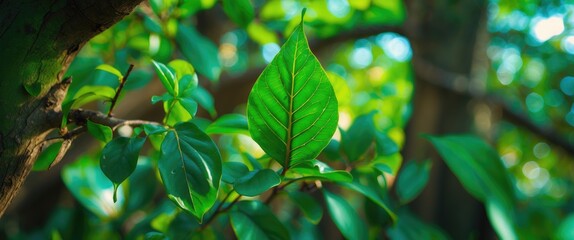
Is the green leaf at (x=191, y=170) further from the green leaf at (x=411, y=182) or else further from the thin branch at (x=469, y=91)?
the thin branch at (x=469, y=91)

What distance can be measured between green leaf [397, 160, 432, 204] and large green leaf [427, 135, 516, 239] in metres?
0.04

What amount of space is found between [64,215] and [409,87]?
3.46 feet

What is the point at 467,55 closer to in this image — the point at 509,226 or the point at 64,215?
the point at 509,226

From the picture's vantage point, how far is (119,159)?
0.38 m

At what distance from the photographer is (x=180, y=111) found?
45 cm

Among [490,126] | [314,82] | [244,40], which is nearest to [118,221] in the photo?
[314,82]

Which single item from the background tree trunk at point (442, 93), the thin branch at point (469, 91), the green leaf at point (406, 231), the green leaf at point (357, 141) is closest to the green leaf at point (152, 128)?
the green leaf at point (357, 141)

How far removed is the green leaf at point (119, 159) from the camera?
0.37m

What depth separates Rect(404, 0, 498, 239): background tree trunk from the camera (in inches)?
55.4

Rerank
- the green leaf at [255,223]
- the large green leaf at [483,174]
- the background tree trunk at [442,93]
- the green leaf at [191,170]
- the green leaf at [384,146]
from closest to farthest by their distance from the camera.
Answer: the green leaf at [191,170]
the green leaf at [255,223]
the green leaf at [384,146]
the large green leaf at [483,174]
the background tree trunk at [442,93]

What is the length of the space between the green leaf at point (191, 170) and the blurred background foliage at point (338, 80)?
0.16 meters

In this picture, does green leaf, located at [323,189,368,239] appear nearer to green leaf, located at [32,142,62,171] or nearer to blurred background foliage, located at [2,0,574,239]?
blurred background foliage, located at [2,0,574,239]

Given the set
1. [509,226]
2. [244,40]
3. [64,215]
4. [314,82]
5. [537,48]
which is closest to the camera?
[314,82]

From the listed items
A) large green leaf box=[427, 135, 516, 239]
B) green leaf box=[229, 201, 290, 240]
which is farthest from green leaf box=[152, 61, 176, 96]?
large green leaf box=[427, 135, 516, 239]
